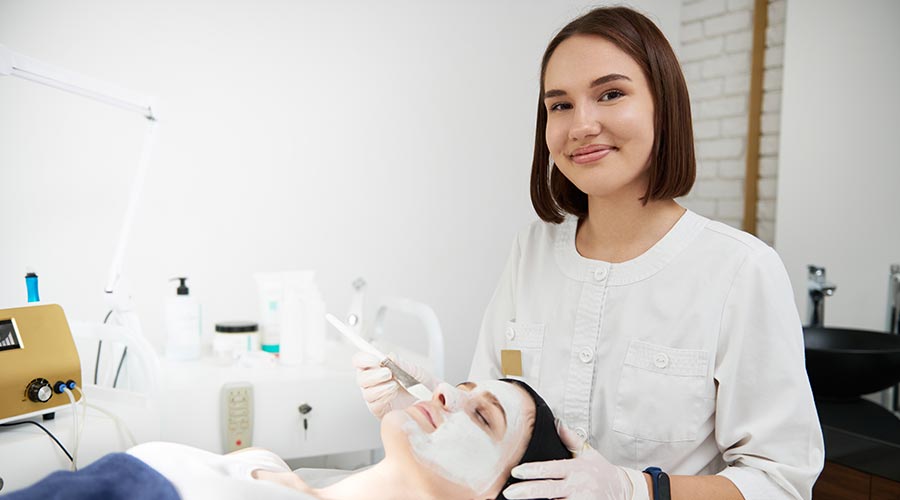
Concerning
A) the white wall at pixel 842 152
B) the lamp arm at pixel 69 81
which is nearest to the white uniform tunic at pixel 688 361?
the lamp arm at pixel 69 81

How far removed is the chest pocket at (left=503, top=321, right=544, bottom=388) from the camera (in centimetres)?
124

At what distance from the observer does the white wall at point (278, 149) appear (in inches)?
69.2

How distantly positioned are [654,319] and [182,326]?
1.19 meters

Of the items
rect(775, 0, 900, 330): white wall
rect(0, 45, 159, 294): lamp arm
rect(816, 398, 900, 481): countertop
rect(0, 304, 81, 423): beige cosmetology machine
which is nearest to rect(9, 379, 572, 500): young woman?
rect(0, 304, 81, 423): beige cosmetology machine

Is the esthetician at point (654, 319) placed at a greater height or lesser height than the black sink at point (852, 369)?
greater

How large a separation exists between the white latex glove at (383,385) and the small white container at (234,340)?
762 mm

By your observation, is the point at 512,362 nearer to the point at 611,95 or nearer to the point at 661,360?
the point at 661,360

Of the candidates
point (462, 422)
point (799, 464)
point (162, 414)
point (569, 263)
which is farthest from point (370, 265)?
point (799, 464)

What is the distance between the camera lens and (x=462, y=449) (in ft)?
3.09

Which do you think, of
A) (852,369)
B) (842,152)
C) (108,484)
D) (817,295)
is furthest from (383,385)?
(842,152)

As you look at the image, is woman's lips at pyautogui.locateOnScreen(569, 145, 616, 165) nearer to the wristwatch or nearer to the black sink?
the wristwatch

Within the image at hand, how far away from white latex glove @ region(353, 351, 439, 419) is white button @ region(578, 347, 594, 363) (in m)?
0.26

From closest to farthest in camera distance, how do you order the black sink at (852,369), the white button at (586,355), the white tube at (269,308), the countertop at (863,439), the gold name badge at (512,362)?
1. the white button at (586,355)
2. the gold name badge at (512,362)
3. the countertop at (863,439)
4. the black sink at (852,369)
5. the white tube at (269,308)

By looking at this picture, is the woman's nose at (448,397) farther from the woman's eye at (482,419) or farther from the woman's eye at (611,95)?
the woman's eye at (611,95)
